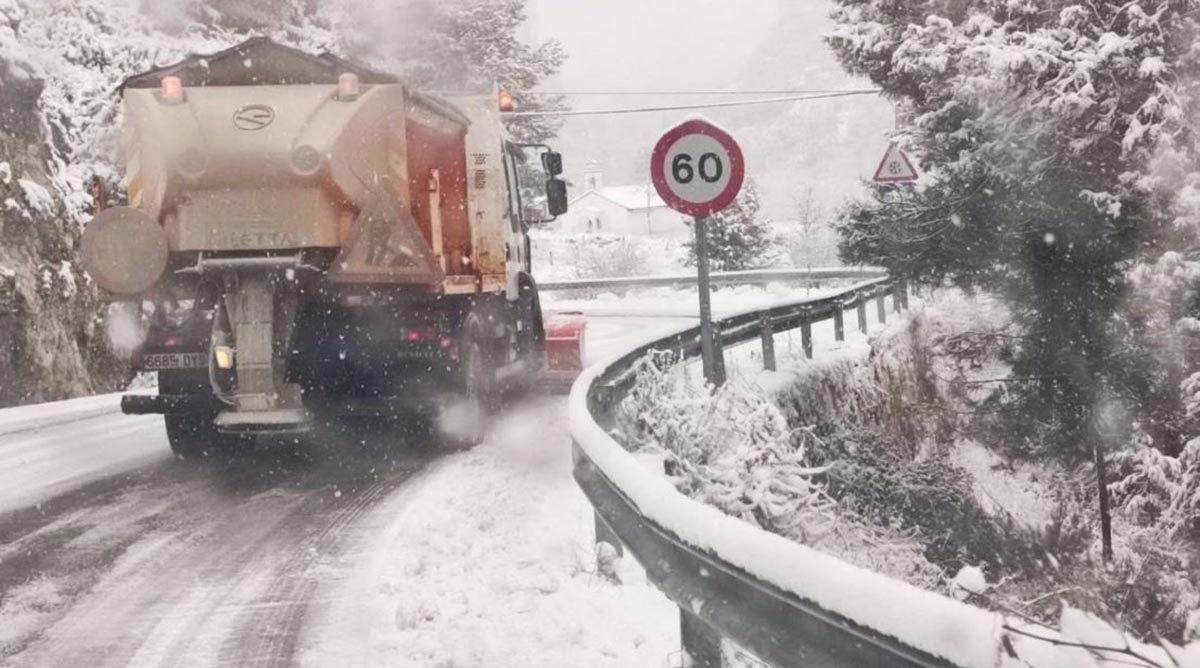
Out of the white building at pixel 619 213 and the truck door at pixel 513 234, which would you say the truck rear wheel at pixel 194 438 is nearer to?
the truck door at pixel 513 234

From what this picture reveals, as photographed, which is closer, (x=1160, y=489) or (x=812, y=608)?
(x=812, y=608)

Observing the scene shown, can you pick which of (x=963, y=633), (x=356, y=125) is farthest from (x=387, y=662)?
(x=356, y=125)

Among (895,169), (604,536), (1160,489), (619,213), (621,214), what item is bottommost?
(1160,489)

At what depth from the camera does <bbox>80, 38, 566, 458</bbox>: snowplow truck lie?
26.8ft

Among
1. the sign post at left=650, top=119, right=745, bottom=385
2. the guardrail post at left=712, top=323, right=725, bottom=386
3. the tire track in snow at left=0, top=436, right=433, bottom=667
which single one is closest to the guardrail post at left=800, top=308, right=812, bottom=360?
the guardrail post at left=712, top=323, right=725, bottom=386

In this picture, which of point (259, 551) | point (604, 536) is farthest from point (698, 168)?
point (259, 551)

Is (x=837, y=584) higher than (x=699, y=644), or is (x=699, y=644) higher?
(x=837, y=584)

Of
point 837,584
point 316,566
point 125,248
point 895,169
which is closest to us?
point 837,584

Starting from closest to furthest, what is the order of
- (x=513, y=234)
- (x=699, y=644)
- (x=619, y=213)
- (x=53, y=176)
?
1. (x=699, y=644)
2. (x=513, y=234)
3. (x=53, y=176)
4. (x=619, y=213)

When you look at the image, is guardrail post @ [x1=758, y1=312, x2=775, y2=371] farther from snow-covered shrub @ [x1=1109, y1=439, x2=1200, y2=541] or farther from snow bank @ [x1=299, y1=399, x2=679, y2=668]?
snow bank @ [x1=299, y1=399, x2=679, y2=668]

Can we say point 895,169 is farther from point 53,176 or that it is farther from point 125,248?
point 53,176

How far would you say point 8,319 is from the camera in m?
14.7

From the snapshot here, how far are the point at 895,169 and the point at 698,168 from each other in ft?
21.7

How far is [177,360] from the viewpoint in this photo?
346 inches
